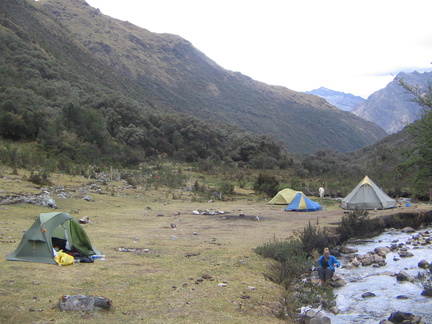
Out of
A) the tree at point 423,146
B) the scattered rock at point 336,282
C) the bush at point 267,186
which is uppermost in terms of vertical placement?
the tree at point 423,146

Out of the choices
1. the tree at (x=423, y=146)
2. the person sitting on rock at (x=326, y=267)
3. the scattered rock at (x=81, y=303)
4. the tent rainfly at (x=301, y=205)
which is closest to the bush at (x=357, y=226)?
the tree at (x=423, y=146)

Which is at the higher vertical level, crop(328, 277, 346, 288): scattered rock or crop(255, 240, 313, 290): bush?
crop(255, 240, 313, 290): bush

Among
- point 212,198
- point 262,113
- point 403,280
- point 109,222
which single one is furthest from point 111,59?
point 403,280

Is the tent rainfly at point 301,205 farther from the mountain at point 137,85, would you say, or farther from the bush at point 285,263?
the mountain at point 137,85

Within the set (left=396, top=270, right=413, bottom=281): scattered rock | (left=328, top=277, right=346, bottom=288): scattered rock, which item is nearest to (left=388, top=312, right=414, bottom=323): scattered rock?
(left=328, top=277, right=346, bottom=288): scattered rock

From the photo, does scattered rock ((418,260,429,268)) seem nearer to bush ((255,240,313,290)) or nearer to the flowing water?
the flowing water

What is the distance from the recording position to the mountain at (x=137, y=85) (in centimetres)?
4912

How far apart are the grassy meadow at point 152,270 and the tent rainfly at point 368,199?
3797 mm

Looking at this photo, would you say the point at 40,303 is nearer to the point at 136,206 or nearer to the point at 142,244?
the point at 142,244

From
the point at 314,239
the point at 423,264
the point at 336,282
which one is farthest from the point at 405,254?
the point at 336,282

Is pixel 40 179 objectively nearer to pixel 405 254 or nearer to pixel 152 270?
pixel 152 270

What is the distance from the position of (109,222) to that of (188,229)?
304 centimetres

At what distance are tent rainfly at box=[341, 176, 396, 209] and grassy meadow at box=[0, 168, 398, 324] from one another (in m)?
3.80

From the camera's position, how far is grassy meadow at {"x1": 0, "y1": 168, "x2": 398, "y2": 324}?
6780 mm
